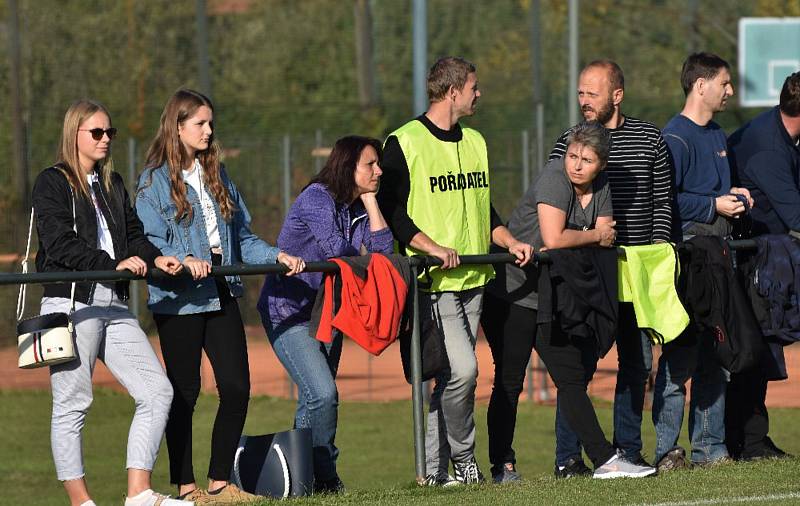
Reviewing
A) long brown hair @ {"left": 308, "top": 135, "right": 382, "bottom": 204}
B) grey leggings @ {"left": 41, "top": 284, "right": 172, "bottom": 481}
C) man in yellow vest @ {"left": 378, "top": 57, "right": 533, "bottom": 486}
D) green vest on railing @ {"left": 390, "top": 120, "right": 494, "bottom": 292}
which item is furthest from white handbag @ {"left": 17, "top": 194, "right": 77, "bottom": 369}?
green vest on railing @ {"left": 390, "top": 120, "right": 494, "bottom": 292}

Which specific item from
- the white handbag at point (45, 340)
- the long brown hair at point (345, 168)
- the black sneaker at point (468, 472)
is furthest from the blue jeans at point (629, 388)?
the white handbag at point (45, 340)

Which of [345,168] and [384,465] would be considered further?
[384,465]

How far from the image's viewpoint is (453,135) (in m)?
7.91

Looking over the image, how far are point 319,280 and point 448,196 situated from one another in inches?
29.2

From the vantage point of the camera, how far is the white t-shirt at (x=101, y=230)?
22.8 ft

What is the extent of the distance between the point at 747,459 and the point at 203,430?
6.66 meters

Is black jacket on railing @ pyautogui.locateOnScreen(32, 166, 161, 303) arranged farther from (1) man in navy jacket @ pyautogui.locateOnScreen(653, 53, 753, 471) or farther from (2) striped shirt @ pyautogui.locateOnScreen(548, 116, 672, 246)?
(1) man in navy jacket @ pyautogui.locateOnScreen(653, 53, 753, 471)

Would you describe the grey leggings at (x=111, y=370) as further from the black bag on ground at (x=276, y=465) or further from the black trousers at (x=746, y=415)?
the black trousers at (x=746, y=415)

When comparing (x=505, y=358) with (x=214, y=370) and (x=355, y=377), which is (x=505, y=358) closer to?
(x=214, y=370)

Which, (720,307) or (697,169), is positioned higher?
(697,169)

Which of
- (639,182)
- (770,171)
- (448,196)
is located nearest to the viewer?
(448,196)

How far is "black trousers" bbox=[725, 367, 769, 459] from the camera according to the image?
866 centimetres

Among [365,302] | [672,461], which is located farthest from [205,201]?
[672,461]

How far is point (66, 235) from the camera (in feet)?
22.2
